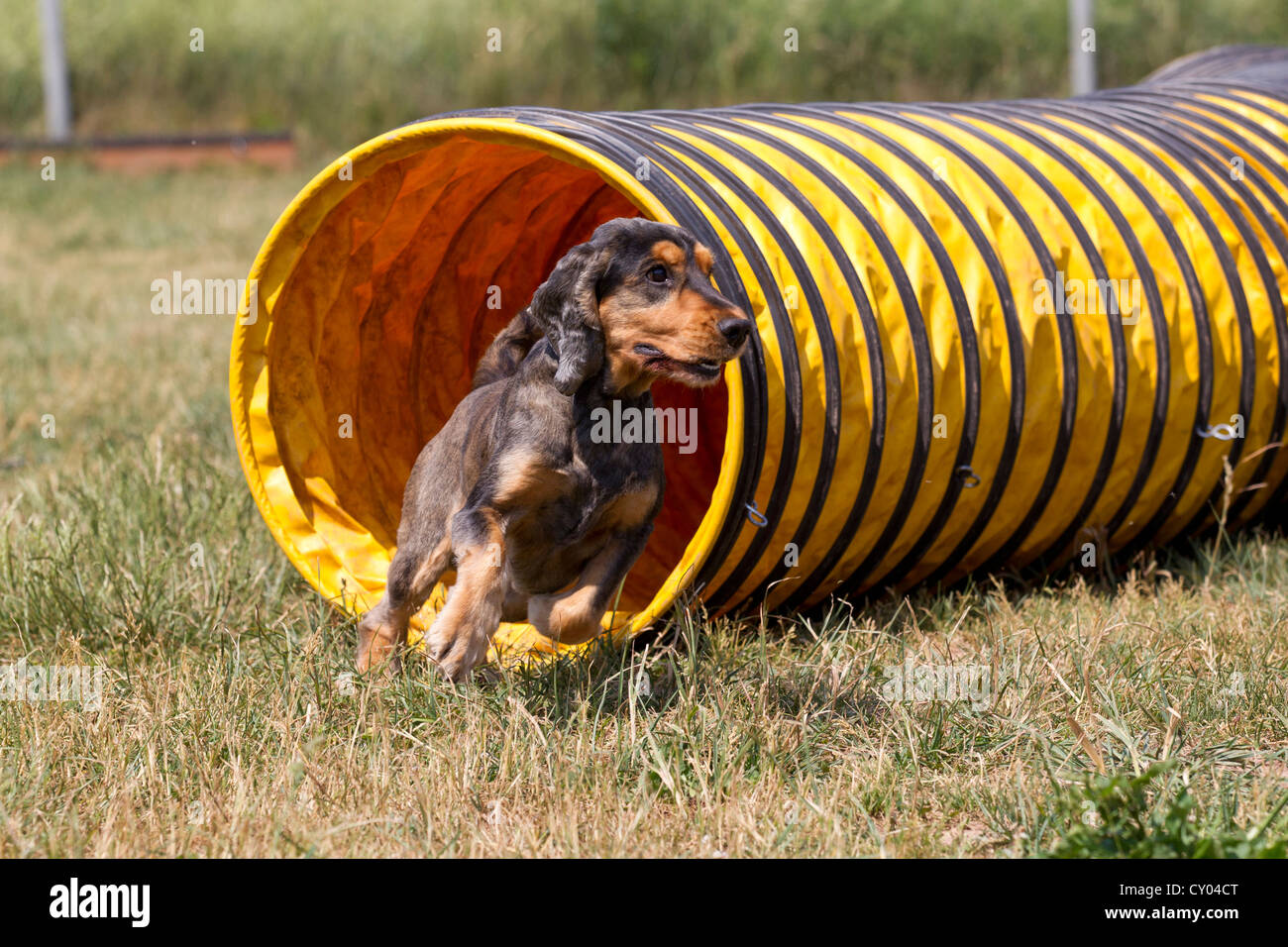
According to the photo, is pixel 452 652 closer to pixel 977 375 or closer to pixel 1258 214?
pixel 977 375

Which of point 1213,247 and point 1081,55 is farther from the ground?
point 1081,55

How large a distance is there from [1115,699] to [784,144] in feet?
6.18

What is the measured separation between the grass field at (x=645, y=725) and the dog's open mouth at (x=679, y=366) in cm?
62

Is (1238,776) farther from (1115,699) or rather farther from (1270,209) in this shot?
(1270,209)

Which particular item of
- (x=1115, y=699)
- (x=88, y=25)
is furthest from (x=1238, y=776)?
(x=88, y=25)

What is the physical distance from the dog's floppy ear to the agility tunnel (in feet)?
0.75

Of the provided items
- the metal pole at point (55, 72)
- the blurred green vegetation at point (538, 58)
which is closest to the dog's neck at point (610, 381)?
the blurred green vegetation at point (538, 58)

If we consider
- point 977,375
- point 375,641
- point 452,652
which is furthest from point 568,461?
point 977,375

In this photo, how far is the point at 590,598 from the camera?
12.3 ft

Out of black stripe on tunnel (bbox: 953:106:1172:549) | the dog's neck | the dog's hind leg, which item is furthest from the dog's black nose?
black stripe on tunnel (bbox: 953:106:1172:549)

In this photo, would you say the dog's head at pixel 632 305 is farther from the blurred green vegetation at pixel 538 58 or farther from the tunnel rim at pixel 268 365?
the blurred green vegetation at pixel 538 58

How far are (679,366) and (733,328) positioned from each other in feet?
0.63

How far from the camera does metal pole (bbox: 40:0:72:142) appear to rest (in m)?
16.4

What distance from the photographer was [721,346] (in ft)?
11.3
